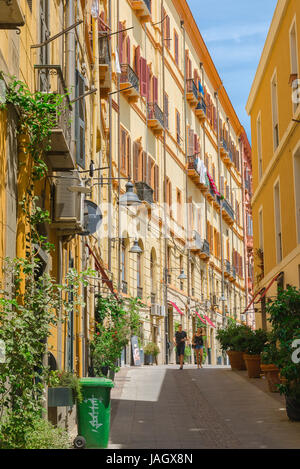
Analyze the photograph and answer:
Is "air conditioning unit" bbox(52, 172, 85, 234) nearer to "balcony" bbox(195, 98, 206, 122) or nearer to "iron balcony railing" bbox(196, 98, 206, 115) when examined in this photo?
"balcony" bbox(195, 98, 206, 122)

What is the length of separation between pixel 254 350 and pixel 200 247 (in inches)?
811

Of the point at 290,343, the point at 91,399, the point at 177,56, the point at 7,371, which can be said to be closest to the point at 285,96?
the point at 290,343

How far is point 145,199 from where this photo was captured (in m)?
31.2

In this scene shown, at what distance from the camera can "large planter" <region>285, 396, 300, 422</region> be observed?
12.7m

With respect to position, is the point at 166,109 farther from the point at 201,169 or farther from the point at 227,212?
the point at 227,212

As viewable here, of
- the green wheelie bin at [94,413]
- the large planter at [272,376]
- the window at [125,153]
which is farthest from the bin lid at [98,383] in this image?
the window at [125,153]

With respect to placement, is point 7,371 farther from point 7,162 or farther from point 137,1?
point 137,1

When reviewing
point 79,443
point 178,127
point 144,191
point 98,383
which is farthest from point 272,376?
point 178,127

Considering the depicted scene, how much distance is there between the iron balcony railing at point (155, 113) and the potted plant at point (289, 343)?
2075cm

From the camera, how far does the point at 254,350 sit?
21047mm

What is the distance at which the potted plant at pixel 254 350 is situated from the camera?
2073 cm

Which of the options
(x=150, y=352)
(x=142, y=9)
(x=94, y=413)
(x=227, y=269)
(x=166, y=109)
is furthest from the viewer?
(x=227, y=269)

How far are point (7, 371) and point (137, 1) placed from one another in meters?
27.1

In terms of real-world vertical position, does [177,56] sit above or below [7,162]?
above
